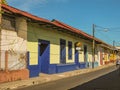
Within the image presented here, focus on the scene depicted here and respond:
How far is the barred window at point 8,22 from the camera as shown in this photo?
19.6m

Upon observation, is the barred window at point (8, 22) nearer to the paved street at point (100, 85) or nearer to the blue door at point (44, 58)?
the paved street at point (100, 85)

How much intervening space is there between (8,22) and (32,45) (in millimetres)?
4243

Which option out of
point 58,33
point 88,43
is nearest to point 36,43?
point 58,33

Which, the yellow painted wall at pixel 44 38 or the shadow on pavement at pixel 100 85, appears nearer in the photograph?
the shadow on pavement at pixel 100 85

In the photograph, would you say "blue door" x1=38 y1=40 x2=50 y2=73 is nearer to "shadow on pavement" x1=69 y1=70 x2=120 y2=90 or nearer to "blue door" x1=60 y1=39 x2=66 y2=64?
"blue door" x1=60 y1=39 x2=66 y2=64

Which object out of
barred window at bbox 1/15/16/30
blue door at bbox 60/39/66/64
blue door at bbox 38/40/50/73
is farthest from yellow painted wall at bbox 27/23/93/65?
barred window at bbox 1/15/16/30

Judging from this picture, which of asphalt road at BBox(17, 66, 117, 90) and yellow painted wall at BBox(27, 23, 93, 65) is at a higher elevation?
yellow painted wall at BBox(27, 23, 93, 65)

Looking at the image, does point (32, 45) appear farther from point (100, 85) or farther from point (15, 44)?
point (100, 85)

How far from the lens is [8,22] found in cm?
2011

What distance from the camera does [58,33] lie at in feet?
99.6

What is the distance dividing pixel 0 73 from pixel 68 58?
16.4 meters

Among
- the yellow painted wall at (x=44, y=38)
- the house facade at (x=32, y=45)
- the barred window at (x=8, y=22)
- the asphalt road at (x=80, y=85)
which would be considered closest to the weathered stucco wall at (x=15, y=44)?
the house facade at (x=32, y=45)

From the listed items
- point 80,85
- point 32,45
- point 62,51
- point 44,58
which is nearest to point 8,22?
point 32,45

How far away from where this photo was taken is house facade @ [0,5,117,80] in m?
19.9
